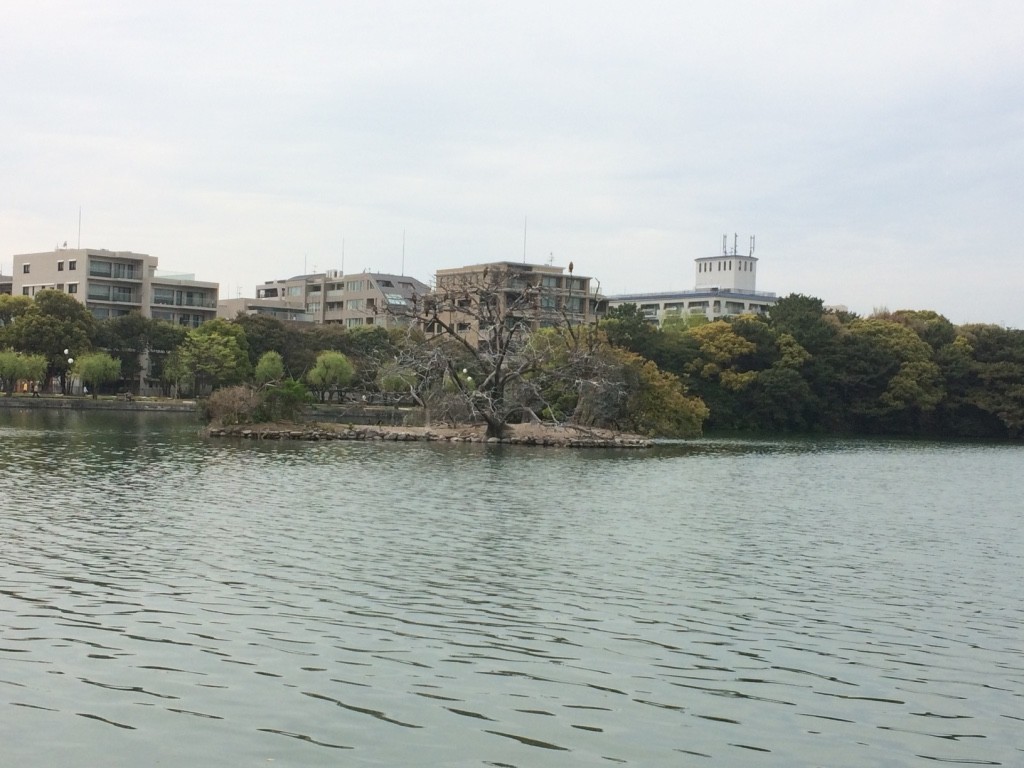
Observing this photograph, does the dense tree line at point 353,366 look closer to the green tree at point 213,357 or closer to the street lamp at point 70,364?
the green tree at point 213,357

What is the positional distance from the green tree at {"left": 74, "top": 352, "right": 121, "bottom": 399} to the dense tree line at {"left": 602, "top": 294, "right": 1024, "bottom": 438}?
124 feet

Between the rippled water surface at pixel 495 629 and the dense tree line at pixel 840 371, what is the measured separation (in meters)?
50.4

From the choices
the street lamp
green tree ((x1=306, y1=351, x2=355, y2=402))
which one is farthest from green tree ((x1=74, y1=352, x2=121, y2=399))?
green tree ((x1=306, y1=351, x2=355, y2=402))

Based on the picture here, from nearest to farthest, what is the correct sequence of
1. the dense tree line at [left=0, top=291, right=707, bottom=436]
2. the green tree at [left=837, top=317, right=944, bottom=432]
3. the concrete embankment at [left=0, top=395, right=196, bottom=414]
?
the dense tree line at [left=0, top=291, right=707, bottom=436]
the concrete embankment at [left=0, top=395, right=196, bottom=414]
the green tree at [left=837, top=317, right=944, bottom=432]

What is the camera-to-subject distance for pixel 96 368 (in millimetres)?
84938

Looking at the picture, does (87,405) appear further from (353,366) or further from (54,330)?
(353,366)

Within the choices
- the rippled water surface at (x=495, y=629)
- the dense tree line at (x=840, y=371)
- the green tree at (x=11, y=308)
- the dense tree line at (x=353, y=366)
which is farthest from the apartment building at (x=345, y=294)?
the rippled water surface at (x=495, y=629)

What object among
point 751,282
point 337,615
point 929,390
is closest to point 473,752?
point 337,615

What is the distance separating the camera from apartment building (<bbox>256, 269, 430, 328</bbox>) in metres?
137

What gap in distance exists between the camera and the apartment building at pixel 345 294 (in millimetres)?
137000

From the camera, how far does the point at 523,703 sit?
10.1 metres

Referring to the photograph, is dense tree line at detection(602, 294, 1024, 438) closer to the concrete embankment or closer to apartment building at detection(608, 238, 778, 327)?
the concrete embankment

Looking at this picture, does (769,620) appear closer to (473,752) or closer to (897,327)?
(473,752)

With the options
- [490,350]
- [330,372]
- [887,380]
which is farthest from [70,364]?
[887,380]
